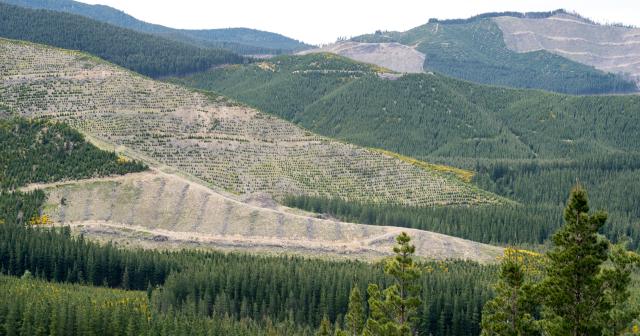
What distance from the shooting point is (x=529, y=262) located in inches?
6112

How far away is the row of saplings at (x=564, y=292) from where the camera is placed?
180 ft

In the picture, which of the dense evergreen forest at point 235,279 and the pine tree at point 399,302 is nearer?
the pine tree at point 399,302

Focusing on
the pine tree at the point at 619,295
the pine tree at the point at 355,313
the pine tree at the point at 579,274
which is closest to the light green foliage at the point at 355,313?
the pine tree at the point at 355,313

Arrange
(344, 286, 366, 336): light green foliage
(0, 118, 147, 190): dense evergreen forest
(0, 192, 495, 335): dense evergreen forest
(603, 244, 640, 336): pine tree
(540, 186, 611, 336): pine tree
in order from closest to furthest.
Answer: (540, 186, 611, 336): pine tree → (603, 244, 640, 336): pine tree → (344, 286, 366, 336): light green foliage → (0, 192, 495, 335): dense evergreen forest → (0, 118, 147, 190): dense evergreen forest

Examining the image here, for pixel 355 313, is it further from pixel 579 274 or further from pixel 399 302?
pixel 579 274

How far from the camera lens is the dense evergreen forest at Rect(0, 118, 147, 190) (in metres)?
181

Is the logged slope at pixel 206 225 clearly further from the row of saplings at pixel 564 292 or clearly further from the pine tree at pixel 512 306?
the pine tree at pixel 512 306

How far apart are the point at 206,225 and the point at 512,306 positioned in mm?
113639

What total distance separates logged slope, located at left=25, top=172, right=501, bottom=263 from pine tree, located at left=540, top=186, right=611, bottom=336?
104 meters

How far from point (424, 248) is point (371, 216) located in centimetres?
3337

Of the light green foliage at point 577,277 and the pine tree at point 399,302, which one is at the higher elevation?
the light green foliage at point 577,277

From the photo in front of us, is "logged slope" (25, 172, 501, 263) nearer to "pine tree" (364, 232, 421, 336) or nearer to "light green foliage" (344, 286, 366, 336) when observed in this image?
"light green foliage" (344, 286, 366, 336)

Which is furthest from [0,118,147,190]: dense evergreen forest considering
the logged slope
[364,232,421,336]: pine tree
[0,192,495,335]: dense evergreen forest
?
[364,232,421,336]: pine tree

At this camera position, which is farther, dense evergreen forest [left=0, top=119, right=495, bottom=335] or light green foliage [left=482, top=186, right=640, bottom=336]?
dense evergreen forest [left=0, top=119, right=495, bottom=335]
